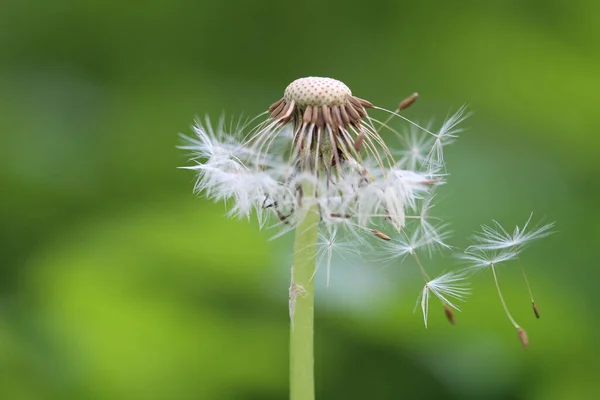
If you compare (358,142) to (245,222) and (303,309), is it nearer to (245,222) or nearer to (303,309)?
(303,309)

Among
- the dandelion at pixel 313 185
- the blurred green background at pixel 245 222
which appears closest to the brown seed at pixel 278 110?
the dandelion at pixel 313 185

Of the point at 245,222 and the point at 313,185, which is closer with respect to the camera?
the point at 313,185

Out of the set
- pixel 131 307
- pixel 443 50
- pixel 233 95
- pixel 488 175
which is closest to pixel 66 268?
pixel 131 307

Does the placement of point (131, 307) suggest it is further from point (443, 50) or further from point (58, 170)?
point (443, 50)

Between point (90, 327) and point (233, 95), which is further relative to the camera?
point (233, 95)

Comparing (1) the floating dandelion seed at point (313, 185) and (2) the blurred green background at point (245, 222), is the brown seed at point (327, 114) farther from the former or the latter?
(2) the blurred green background at point (245, 222)

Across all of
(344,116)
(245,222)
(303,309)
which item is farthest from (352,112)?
(245,222)
